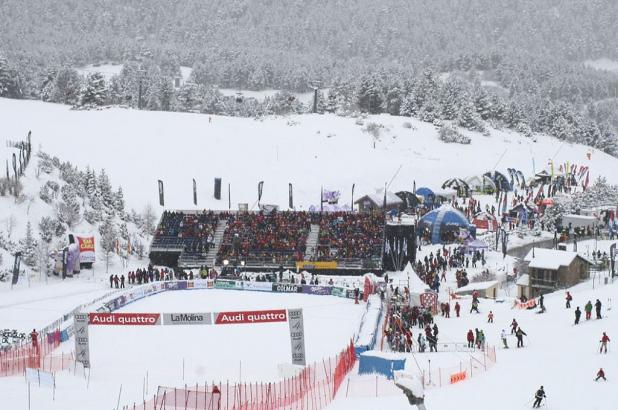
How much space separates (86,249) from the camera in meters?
39.7

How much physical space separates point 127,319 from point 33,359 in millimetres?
3180

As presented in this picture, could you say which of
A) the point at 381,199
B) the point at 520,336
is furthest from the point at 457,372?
the point at 381,199

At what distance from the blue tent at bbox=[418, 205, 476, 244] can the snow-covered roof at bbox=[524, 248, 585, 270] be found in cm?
951

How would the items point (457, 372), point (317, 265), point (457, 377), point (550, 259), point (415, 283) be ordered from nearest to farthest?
point (457, 377)
point (457, 372)
point (415, 283)
point (550, 259)
point (317, 265)

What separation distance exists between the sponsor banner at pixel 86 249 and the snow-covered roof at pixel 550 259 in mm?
20200

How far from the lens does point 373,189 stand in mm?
59500

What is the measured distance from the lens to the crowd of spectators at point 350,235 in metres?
40.9

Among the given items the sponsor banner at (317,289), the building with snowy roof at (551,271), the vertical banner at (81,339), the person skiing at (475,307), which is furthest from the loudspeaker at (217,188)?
the vertical banner at (81,339)

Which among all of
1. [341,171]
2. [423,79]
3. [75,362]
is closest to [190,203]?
[341,171]

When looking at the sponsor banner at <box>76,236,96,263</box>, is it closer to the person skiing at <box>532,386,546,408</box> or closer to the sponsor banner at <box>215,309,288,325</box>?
the sponsor banner at <box>215,309,288,325</box>

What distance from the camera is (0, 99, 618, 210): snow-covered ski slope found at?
56000 millimetres

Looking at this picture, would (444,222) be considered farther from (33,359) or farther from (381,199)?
(33,359)

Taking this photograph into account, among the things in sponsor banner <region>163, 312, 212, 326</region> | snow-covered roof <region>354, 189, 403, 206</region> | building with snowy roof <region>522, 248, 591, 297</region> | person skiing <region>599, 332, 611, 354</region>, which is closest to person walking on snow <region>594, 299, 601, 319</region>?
person skiing <region>599, 332, 611, 354</region>

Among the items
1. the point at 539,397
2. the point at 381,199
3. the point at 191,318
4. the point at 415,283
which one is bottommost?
the point at 415,283
